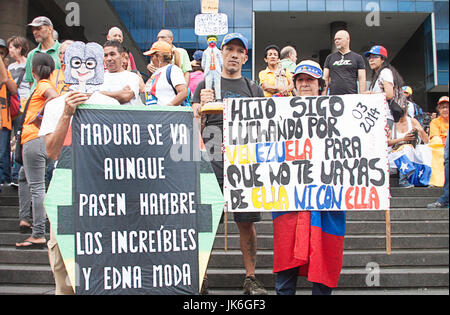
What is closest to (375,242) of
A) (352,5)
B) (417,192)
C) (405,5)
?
(417,192)

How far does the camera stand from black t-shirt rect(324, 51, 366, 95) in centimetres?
704

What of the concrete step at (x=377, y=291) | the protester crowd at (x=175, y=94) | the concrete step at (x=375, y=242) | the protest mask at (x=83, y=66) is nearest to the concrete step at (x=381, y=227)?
the concrete step at (x=375, y=242)

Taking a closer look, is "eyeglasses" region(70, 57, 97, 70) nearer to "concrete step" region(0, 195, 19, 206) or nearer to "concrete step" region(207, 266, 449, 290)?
"concrete step" region(207, 266, 449, 290)

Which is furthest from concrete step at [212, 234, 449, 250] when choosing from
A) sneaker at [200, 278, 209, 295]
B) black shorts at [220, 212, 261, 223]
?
black shorts at [220, 212, 261, 223]

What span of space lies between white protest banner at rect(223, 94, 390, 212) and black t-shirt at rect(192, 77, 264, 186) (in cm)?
23

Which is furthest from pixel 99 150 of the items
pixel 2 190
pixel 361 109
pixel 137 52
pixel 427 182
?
pixel 137 52

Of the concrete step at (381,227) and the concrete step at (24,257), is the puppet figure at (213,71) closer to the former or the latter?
the concrete step at (381,227)

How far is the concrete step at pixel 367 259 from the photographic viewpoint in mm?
4922

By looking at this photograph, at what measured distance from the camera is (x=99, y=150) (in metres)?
3.58

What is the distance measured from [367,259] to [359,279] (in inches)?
14.4

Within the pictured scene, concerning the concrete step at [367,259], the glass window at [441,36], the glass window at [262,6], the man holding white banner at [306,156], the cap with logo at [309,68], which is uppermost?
the glass window at [262,6]

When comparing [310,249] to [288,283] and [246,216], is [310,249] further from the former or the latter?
[246,216]

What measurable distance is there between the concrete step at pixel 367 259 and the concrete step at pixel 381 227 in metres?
0.47
